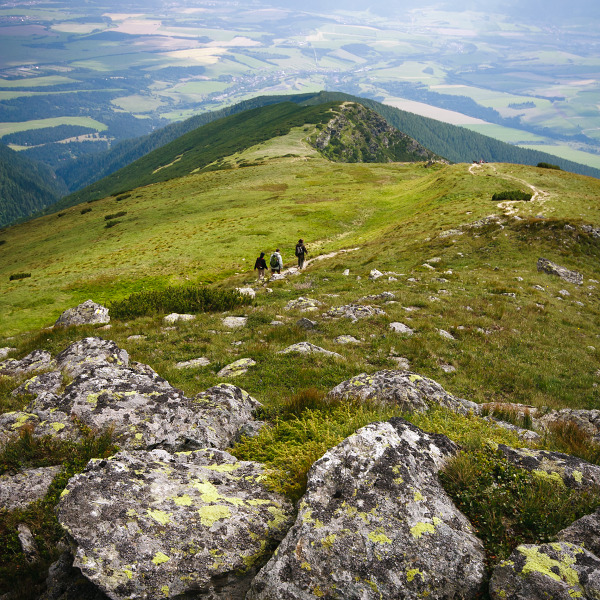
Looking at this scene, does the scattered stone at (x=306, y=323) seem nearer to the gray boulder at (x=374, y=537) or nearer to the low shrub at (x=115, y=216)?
the gray boulder at (x=374, y=537)

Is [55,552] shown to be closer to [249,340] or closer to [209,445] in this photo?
[209,445]

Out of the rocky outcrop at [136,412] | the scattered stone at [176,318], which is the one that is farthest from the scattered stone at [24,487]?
the scattered stone at [176,318]

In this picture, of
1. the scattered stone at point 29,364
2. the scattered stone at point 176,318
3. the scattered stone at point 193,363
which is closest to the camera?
the scattered stone at point 29,364

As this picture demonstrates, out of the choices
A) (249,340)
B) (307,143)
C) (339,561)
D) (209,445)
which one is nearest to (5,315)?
(249,340)

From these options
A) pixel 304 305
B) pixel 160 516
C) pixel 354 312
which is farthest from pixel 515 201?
pixel 160 516

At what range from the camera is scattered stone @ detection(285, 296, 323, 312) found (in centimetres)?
2175

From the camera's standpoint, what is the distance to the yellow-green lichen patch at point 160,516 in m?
5.31

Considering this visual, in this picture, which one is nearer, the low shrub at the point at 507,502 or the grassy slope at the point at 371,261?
the low shrub at the point at 507,502

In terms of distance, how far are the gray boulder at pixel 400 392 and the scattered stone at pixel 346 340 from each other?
214 inches

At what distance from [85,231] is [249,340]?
75.8 metres

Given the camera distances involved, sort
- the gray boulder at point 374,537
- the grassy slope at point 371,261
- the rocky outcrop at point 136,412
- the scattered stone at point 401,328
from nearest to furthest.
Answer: the gray boulder at point 374,537
the rocky outcrop at point 136,412
the grassy slope at point 371,261
the scattered stone at point 401,328

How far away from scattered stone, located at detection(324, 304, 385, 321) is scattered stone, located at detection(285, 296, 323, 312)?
1587 millimetres

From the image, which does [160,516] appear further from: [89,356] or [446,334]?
[446,334]

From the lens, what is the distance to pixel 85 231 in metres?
76.8
